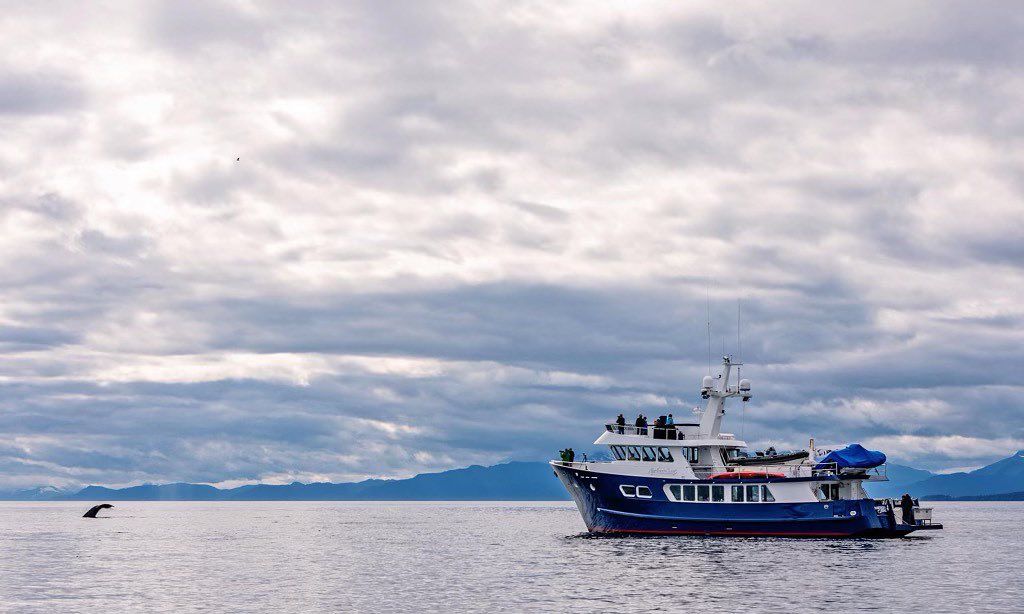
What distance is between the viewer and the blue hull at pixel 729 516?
90875 mm

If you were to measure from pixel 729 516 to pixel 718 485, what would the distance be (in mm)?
2671

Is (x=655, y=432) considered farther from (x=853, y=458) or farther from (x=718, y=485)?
(x=853, y=458)

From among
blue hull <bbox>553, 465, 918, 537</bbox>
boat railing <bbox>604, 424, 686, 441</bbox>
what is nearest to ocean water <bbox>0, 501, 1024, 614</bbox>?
blue hull <bbox>553, 465, 918, 537</bbox>

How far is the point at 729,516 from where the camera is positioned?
299 feet

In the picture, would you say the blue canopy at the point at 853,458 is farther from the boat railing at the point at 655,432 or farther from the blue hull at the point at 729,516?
the boat railing at the point at 655,432

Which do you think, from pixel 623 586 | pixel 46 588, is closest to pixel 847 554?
pixel 623 586

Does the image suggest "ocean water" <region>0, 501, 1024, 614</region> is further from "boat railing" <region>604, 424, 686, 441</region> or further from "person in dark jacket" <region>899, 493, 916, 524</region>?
"boat railing" <region>604, 424, 686, 441</region>

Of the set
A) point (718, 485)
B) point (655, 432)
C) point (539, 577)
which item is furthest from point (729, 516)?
point (539, 577)

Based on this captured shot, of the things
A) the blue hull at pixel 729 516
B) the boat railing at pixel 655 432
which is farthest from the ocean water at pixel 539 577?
the boat railing at pixel 655 432

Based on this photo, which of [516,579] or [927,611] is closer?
[927,611]

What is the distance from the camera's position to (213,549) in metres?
113

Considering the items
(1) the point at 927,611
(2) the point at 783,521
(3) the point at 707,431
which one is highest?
(3) the point at 707,431

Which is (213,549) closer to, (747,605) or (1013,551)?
(747,605)

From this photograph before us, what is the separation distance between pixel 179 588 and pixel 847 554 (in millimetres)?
47929
